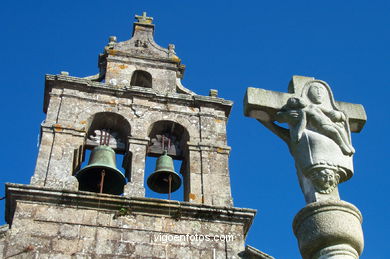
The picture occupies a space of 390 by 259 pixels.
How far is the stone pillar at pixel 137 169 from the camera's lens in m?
9.01

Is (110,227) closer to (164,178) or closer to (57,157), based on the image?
(164,178)

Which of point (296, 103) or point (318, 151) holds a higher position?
point (296, 103)

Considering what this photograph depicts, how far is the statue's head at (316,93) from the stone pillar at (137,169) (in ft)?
15.2

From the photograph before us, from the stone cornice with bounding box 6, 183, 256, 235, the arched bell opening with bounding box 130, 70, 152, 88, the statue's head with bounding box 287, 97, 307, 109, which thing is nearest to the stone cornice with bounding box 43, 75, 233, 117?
the arched bell opening with bounding box 130, 70, 152, 88

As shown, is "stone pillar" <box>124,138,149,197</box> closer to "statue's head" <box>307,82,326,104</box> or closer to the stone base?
"statue's head" <box>307,82,326,104</box>

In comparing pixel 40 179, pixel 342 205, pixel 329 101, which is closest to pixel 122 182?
pixel 40 179

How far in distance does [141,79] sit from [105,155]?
292cm

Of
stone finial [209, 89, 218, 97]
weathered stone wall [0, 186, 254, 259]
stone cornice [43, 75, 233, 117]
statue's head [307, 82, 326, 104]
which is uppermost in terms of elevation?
stone finial [209, 89, 218, 97]

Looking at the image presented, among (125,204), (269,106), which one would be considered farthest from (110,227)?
(269,106)

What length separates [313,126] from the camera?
435 centimetres

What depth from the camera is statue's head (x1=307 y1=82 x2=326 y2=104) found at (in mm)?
4582

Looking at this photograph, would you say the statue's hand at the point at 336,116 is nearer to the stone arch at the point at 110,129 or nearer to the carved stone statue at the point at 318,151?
the carved stone statue at the point at 318,151

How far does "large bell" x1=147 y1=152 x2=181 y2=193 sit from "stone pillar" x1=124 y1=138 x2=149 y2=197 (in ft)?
0.65

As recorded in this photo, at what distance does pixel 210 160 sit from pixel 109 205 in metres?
1.91
